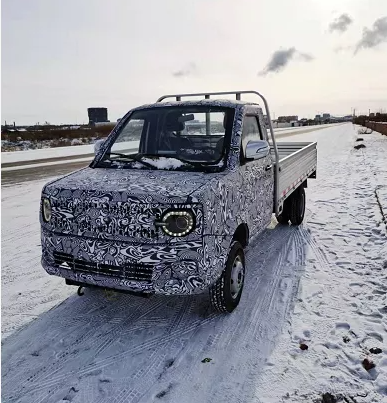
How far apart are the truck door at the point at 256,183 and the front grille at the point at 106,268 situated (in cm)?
143

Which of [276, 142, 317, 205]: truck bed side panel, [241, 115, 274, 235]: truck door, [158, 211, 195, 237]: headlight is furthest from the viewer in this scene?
[276, 142, 317, 205]: truck bed side panel

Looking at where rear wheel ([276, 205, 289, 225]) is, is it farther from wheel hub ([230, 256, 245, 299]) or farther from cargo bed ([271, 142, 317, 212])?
wheel hub ([230, 256, 245, 299])

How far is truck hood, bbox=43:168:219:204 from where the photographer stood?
3248mm

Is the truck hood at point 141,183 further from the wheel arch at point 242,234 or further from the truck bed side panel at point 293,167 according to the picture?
the truck bed side panel at point 293,167

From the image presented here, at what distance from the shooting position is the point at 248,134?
4.67 m

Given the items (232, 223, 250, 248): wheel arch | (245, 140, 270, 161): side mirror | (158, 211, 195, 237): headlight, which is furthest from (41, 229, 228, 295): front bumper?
(245, 140, 270, 161): side mirror

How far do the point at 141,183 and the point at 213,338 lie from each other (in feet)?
5.28

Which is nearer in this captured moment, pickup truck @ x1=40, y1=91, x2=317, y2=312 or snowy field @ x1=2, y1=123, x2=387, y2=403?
snowy field @ x1=2, y1=123, x2=387, y2=403

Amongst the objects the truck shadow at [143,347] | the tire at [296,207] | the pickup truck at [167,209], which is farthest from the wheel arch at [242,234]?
the tire at [296,207]

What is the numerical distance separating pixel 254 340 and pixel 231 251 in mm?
867

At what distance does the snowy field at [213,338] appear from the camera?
295 centimetres

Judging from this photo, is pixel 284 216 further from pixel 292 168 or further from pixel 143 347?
pixel 143 347

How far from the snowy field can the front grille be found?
2.26 feet

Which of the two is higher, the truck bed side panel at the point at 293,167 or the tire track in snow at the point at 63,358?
the truck bed side panel at the point at 293,167
